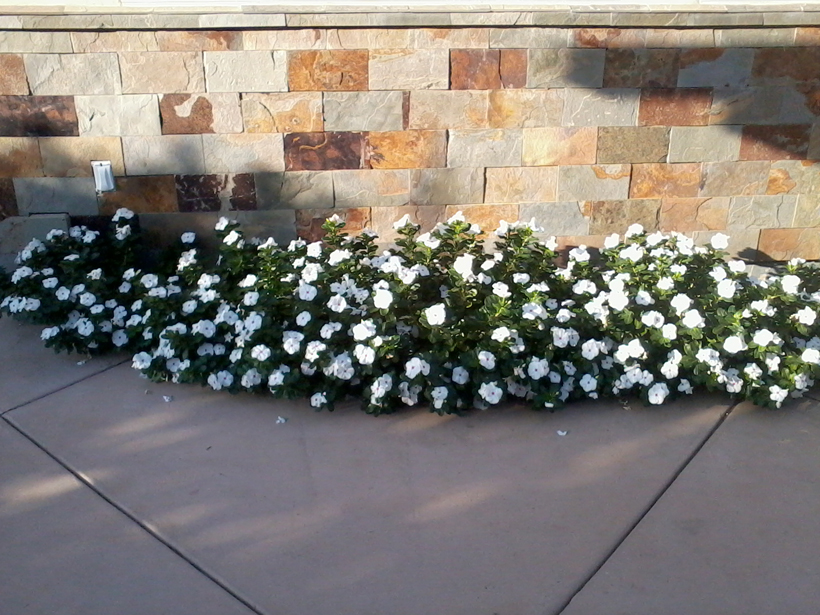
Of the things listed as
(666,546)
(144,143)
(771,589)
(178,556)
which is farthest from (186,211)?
(771,589)

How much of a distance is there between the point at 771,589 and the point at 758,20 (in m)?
2.86

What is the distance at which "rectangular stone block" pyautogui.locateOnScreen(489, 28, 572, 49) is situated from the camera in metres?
3.78

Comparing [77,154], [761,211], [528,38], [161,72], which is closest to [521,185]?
[528,38]

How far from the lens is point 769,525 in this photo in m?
2.41

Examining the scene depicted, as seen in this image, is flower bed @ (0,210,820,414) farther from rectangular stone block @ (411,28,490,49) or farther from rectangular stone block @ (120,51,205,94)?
rectangular stone block @ (411,28,490,49)

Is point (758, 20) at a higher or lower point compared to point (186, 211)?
higher

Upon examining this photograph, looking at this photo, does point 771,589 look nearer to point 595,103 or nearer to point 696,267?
point 696,267

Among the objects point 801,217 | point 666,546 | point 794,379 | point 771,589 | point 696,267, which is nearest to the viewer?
point 771,589

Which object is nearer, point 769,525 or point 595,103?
point 769,525

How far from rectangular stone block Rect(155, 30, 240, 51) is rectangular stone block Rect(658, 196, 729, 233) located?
2.38 m

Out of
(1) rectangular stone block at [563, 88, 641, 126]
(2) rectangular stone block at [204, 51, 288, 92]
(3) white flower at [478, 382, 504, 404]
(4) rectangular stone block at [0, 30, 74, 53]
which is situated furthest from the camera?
(1) rectangular stone block at [563, 88, 641, 126]

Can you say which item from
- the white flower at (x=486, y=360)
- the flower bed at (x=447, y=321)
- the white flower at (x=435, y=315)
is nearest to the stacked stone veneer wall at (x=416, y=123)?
the flower bed at (x=447, y=321)

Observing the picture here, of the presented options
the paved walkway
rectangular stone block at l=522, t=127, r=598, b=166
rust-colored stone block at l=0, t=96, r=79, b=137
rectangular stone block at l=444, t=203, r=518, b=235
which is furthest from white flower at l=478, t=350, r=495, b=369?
rust-colored stone block at l=0, t=96, r=79, b=137

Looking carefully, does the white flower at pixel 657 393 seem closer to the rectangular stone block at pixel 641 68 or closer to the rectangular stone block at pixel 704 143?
the rectangular stone block at pixel 704 143
